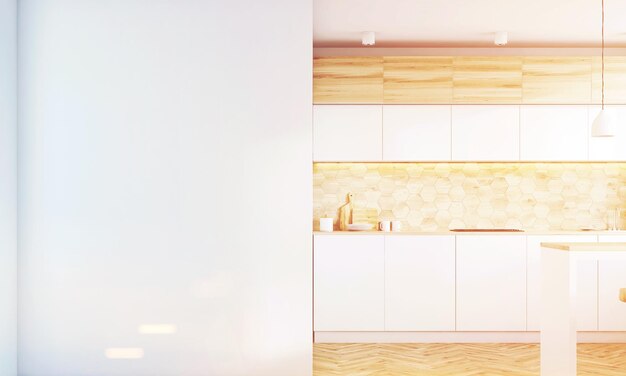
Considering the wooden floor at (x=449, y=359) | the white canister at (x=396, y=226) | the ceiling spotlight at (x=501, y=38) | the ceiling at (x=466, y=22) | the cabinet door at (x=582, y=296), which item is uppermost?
the ceiling at (x=466, y=22)

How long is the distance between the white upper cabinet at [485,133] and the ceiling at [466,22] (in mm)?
677

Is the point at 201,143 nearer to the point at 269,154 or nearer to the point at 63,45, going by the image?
the point at 269,154

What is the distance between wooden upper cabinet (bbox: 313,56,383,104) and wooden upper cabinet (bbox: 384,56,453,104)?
9 centimetres

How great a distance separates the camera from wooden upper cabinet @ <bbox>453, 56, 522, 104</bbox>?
477 cm

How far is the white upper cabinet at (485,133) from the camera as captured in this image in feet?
15.7

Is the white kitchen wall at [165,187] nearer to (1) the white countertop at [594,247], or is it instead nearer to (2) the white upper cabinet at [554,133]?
(1) the white countertop at [594,247]

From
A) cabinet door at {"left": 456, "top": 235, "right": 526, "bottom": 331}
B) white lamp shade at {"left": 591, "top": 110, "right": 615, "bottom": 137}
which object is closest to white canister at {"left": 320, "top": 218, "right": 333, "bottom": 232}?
cabinet door at {"left": 456, "top": 235, "right": 526, "bottom": 331}

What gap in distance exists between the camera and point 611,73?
470 cm

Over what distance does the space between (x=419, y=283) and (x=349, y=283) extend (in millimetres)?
622

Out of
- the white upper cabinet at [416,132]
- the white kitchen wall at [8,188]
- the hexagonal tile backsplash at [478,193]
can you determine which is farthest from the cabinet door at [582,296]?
the white kitchen wall at [8,188]

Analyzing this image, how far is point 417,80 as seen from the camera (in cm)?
478

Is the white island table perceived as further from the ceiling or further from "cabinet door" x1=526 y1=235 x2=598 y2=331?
the ceiling

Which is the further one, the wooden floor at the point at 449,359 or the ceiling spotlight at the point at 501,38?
the ceiling spotlight at the point at 501,38

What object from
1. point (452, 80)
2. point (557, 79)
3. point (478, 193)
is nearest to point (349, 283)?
point (478, 193)
